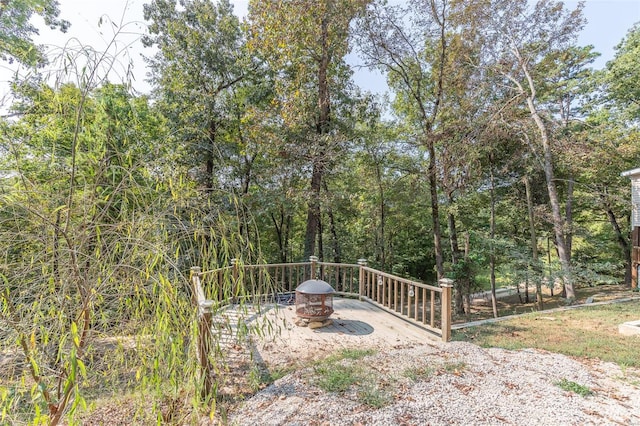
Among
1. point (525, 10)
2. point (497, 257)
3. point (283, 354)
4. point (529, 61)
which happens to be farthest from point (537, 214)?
Answer: point (283, 354)

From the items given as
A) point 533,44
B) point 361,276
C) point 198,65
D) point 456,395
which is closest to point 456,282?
point 361,276

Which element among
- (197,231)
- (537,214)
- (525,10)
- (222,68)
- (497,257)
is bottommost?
(497,257)

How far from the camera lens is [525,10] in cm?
955

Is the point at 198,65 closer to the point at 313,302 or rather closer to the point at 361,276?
the point at 361,276

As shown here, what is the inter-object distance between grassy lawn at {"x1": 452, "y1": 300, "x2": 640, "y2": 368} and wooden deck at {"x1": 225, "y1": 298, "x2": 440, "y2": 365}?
2.83 feet

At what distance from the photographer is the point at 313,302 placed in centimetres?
511

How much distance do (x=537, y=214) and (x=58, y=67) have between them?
1238 cm

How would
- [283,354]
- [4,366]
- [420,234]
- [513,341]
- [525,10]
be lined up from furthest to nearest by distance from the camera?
1. [420,234]
2. [525,10]
3. [513,341]
4. [283,354]
5. [4,366]

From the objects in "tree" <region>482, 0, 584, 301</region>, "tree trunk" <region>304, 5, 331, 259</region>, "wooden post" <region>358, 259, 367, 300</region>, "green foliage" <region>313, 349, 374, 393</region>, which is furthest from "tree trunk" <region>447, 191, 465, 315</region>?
"green foliage" <region>313, 349, 374, 393</region>

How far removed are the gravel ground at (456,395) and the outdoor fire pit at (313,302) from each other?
53.8 inches

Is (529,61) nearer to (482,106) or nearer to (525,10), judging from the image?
(525,10)

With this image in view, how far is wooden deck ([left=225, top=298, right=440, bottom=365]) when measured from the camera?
4102 mm

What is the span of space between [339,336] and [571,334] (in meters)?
4.00

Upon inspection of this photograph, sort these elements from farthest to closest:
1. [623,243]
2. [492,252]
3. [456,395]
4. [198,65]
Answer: [623,243], [492,252], [198,65], [456,395]
